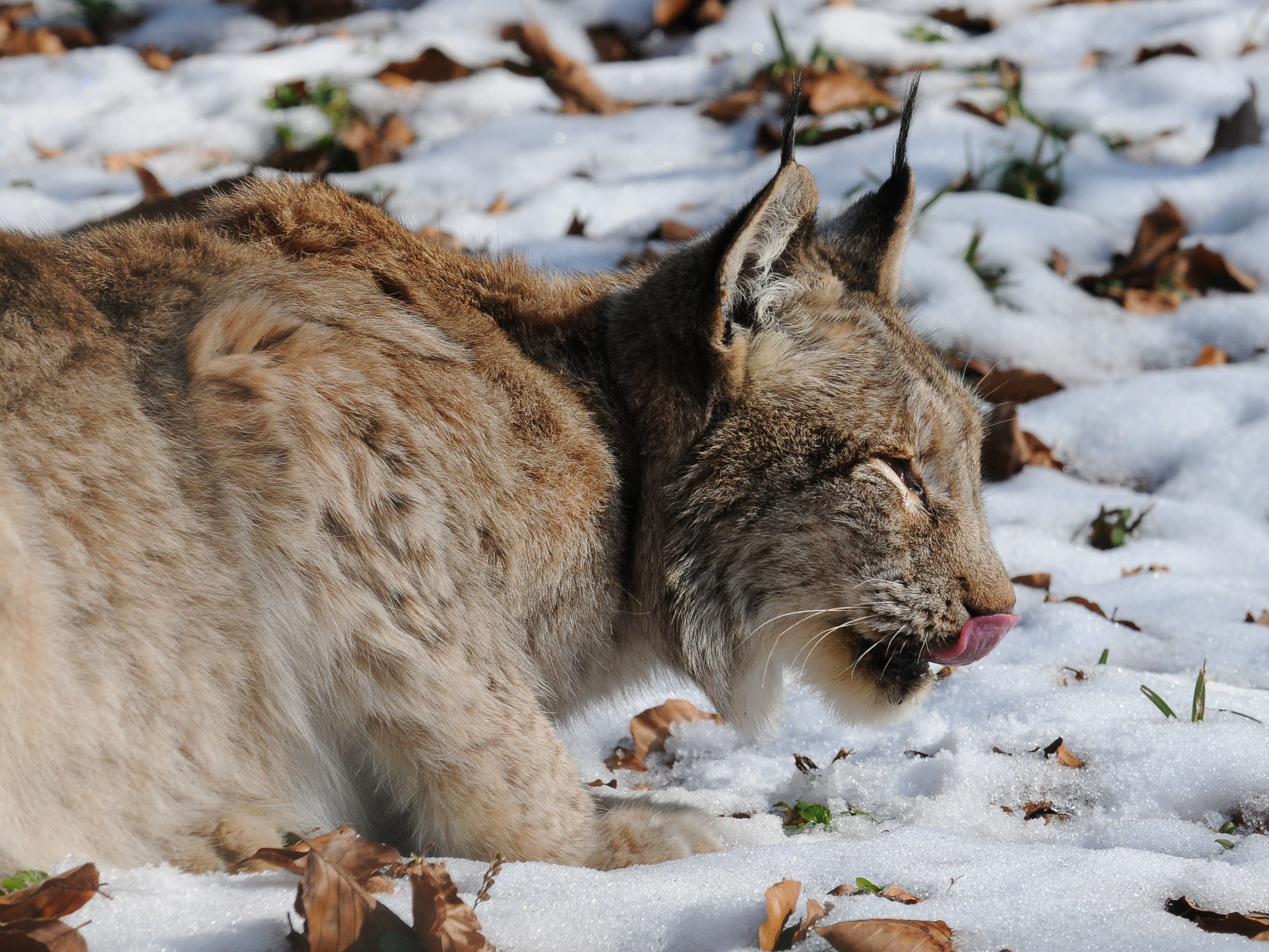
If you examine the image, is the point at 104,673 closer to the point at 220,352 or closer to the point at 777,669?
the point at 220,352

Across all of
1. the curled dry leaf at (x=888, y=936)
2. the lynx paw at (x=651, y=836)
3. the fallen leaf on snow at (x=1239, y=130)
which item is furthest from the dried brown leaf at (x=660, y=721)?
the fallen leaf on snow at (x=1239, y=130)

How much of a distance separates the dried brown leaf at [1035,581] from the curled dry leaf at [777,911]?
210 cm

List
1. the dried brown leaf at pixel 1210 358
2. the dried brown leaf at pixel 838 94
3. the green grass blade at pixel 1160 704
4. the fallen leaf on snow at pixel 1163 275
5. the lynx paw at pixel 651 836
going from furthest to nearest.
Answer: the dried brown leaf at pixel 838 94
the fallen leaf on snow at pixel 1163 275
the dried brown leaf at pixel 1210 358
the green grass blade at pixel 1160 704
the lynx paw at pixel 651 836

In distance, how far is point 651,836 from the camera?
269 centimetres

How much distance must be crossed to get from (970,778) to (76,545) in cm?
204

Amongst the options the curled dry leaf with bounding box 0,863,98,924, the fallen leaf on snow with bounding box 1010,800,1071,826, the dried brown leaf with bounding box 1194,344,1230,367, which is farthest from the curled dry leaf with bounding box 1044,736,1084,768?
the dried brown leaf with bounding box 1194,344,1230,367

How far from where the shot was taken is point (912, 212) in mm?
3455

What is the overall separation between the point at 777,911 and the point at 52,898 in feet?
3.84

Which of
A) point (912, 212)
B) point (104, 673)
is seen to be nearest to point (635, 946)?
point (104, 673)

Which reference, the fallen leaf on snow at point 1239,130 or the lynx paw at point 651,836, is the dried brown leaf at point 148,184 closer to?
the lynx paw at point 651,836

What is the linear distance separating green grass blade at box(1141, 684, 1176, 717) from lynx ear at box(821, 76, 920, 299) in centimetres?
125

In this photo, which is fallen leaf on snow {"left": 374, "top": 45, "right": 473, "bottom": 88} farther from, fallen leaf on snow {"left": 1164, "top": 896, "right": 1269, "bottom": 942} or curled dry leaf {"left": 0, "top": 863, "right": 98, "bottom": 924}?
fallen leaf on snow {"left": 1164, "top": 896, "right": 1269, "bottom": 942}

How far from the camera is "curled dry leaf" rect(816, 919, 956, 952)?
195 centimetres

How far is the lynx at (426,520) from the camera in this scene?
2262 mm
